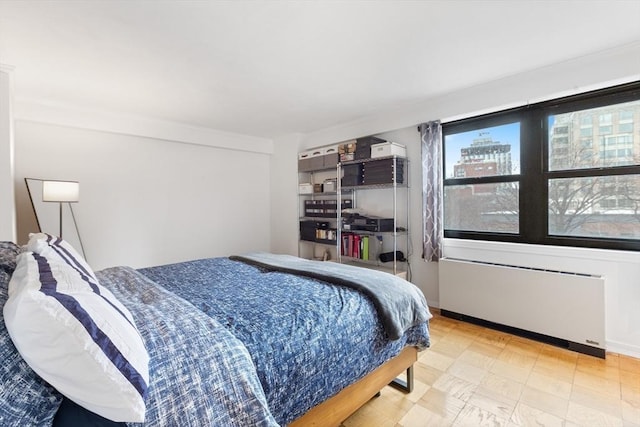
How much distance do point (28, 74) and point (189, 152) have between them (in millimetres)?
1786

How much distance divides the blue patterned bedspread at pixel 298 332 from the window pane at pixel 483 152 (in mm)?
2002

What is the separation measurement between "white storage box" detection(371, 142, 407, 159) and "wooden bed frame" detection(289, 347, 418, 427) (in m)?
2.17

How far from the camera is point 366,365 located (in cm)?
152

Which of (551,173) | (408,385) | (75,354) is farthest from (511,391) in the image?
(75,354)

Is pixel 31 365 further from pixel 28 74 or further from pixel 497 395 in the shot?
pixel 28 74

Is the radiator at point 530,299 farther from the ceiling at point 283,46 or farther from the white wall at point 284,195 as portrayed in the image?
the white wall at point 284,195

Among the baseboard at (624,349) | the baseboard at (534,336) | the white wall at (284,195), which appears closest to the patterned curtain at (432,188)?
the baseboard at (534,336)

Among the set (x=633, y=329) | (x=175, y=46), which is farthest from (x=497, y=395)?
(x=175, y=46)

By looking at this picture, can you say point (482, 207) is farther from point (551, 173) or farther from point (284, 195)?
point (284, 195)

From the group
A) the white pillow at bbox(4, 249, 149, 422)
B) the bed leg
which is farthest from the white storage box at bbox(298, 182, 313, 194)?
the white pillow at bbox(4, 249, 149, 422)

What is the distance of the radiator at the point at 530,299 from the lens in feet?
7.68

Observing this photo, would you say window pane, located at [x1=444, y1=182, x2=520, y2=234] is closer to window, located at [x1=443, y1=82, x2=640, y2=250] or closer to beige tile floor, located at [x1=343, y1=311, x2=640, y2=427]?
window, located at [x1=443, y1=82, x2=640, y2=250]

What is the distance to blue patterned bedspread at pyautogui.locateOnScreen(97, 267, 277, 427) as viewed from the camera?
0.85 metres

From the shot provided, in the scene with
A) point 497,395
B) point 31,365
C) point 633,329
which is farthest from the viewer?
point 633,329
